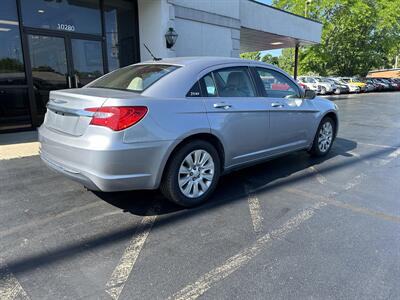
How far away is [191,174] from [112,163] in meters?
0.95

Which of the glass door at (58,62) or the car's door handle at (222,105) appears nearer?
the car's door handle at (222,105)

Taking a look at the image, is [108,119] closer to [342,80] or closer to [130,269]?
[130,269]

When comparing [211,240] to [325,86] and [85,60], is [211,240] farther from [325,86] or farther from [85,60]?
[325,86]

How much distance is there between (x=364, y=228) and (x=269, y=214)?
36.8 inches

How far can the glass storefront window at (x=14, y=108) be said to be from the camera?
779 cm

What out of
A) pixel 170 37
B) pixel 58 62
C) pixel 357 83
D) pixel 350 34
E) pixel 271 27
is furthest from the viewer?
pixel 350 34

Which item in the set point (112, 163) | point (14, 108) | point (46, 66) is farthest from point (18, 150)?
point (112, 163)

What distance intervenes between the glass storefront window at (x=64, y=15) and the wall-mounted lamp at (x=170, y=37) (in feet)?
6.22

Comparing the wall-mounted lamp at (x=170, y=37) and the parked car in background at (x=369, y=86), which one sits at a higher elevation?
the wall-mounted lamp at (x=170, y=37)

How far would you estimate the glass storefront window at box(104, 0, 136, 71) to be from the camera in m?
9.64

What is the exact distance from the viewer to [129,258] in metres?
2.78

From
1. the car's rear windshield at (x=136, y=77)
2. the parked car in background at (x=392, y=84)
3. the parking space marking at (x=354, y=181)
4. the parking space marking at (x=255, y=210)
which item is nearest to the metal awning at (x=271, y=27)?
the parking space marking at (x=354, y=181)

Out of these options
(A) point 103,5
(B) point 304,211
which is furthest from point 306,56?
(B) point 304,211

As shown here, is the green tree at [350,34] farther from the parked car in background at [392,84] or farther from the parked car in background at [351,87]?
the parked car in background at [351,87]
